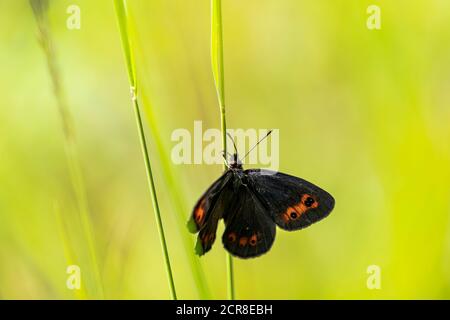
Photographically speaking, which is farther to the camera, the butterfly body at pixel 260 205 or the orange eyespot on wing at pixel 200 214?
the butterfly body at pixel 260 205

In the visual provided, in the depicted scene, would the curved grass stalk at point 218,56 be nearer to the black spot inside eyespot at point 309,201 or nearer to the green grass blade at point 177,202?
the green grass blade at point 177,202

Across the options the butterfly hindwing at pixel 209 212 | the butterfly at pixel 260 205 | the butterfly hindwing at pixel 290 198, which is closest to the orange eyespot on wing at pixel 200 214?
the butterfly hindwing at pixel 209 212

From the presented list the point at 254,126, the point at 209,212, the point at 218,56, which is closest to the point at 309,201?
the point at 209,212

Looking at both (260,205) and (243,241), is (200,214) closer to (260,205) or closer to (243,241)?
(243,241)

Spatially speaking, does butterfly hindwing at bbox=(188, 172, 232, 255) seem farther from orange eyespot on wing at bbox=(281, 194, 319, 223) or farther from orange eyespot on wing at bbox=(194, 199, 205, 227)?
orange eyespot on wing at bbox=(281, 194, 319, 223)

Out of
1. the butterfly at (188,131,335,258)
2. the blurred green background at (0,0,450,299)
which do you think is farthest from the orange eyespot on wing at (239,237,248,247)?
the blurred green background at (0,0,450,299)

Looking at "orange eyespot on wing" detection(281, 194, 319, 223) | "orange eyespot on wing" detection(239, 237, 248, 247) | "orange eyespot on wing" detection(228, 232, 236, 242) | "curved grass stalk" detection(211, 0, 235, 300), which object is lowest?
"orange eyespot on wing" detection(239, 237, 248, 247)

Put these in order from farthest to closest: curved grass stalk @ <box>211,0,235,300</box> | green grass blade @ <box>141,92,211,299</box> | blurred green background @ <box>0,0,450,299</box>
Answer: blurred green background @ <box>0,0,450,299</box> < green grass blade @ <box>141,92,211,299</box> < curved grass stalk @ <box>211,0,235,300</box>
